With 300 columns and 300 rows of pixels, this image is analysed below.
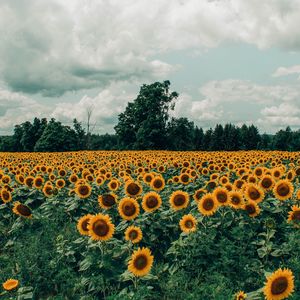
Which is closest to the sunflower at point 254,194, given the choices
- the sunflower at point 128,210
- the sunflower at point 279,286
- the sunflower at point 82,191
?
the sunflower at point 128,210

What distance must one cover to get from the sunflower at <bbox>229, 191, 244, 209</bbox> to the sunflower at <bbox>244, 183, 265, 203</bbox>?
1.15 feet

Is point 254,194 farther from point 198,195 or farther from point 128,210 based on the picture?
point 128,210

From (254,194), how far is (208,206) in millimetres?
1049

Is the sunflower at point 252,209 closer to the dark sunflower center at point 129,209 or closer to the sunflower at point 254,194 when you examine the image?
the sunflower at point 254,194

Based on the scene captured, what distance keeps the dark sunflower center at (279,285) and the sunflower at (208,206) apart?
8.65ft

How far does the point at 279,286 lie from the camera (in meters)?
4.20

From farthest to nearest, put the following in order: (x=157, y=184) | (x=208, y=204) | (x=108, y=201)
A: (x=157, y=184)
(x=108, y=201)
(x=208, y=204)

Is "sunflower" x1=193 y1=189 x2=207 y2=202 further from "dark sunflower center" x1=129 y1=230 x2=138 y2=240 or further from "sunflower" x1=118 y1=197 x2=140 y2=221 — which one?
"dark sunflower center" x1=129 y1=230 x2=138 y2=240

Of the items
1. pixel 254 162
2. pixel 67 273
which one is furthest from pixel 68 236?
pixel 254 162

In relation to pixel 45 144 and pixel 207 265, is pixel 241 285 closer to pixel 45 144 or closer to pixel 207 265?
pixel 207 265

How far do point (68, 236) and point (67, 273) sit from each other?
1.73 meters

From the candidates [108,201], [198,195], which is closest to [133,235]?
[108,201]

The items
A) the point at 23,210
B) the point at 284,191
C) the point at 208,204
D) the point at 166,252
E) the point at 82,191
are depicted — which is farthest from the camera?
the point at 82,191

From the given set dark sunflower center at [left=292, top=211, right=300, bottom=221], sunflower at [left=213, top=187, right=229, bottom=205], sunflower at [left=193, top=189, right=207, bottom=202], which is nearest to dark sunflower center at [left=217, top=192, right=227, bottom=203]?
sunflower at [left=213, top=187, right=229, bottom=205]
